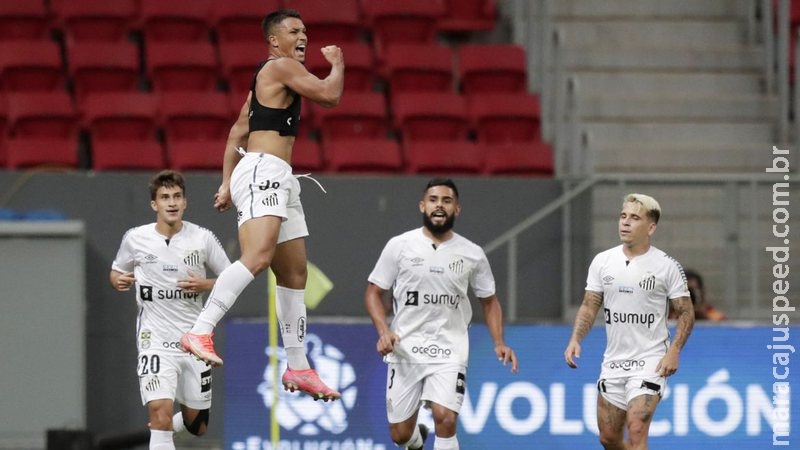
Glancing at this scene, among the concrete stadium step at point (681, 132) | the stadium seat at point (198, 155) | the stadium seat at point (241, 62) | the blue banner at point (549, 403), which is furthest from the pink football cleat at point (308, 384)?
the concrete stadium step at point (681, 132)

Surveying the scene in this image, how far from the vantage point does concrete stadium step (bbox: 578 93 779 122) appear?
14977 millimetres

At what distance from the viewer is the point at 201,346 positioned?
7602mm

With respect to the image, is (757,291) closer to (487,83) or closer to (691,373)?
(691,373)

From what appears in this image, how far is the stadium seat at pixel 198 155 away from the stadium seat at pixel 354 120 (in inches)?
43.6

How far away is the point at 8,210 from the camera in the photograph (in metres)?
12.6

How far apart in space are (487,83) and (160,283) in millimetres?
5930

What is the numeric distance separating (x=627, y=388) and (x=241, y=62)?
6482mm

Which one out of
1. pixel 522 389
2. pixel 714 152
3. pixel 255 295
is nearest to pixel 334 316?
pixel 255 295

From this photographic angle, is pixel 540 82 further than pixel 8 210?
Yes

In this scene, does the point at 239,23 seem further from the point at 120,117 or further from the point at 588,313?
the point at 588,313

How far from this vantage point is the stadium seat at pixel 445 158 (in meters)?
13.6

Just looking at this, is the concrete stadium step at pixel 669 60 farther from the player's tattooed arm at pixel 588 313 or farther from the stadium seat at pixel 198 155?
the player's tattooed arm at pixel 588 313

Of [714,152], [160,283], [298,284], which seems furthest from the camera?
[714,152]

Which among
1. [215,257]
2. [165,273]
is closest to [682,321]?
[215,257]
